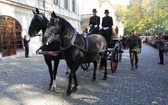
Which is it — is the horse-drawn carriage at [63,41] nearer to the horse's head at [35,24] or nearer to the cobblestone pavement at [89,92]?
the horse's head at [35,24]

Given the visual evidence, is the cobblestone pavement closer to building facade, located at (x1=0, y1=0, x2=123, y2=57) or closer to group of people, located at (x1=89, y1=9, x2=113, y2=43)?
group of people, located at (x1=89, y1=9, x2=113, y2=43)

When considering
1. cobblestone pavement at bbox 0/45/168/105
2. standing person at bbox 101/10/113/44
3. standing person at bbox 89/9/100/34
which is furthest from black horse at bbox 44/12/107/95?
standing person at bbox 101/10/113/44

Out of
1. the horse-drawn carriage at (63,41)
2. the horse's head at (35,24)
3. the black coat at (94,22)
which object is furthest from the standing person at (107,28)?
the horse's head at (35,24)

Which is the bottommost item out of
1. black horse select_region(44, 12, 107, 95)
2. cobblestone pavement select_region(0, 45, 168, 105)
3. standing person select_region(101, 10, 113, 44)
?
cobblestone pavement select_region(0, 45, 168, 105)

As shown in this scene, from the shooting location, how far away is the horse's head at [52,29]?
4969 millimetres

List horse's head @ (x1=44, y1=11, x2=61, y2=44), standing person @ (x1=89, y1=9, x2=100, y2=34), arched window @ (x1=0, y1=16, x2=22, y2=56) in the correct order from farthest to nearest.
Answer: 1. arched window @ (x1=0, y1=16, x2=22, y2=56)
2. standing person @ (x1=89, y1=9, x2=100, y2=34)
3. horse's head @ (x1=44, y1=11, x2=61, y2=44)

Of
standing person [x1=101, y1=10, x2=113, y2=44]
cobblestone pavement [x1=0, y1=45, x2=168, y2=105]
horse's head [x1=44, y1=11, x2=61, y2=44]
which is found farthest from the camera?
standing person [x1=101, y1=10, x2=113, y2=44]

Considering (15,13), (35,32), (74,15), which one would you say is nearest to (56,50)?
(35,32)

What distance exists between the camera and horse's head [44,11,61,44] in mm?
4969

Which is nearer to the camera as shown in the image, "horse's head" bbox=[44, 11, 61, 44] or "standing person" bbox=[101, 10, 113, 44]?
"horse's head" bbox=[44, 11, 61, 44]

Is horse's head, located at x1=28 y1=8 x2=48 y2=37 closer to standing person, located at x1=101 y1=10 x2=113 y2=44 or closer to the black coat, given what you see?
the black coat

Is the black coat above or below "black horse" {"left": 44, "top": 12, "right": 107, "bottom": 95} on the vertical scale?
above

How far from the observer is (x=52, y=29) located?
502cm

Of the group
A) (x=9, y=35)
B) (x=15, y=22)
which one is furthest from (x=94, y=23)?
(x=15, y=22)
